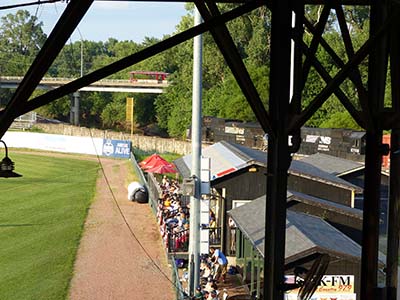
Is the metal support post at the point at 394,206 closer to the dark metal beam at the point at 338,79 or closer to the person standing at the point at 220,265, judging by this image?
the dark metal beam at the point at 338,79

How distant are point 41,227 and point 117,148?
2323 centimetres

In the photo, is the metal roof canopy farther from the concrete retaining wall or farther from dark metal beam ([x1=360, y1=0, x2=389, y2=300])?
the concrete retaining wall

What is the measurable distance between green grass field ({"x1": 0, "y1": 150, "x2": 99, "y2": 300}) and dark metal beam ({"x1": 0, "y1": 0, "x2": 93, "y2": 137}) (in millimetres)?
12054

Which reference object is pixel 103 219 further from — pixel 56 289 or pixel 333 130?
pixel 333 130

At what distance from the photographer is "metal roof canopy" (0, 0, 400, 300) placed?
12.4 feet

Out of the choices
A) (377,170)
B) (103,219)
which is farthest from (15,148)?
(377,170)

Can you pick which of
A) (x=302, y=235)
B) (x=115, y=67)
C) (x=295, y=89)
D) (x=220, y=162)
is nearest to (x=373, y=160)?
(x=295, y=89)

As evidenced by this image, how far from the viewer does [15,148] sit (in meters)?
50.4

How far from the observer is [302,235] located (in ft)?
38.8

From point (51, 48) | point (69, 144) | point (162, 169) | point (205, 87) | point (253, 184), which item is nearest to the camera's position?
point (51, 48)

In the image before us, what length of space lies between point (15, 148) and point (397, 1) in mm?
48271

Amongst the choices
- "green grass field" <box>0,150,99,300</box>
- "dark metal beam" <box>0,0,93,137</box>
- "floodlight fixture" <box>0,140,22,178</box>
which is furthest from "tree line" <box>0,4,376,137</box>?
"dark metal beam" <box>0,0,93,137</box>

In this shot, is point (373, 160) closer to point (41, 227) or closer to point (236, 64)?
point (236, 64)

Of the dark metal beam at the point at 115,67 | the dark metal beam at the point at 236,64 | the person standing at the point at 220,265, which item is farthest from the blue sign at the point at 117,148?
the dark metal beam at the point at 115,67
